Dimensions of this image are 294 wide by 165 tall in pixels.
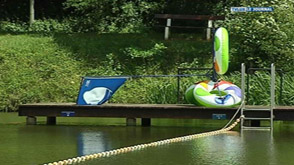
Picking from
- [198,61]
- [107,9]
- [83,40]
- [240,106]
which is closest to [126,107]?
[240,106]

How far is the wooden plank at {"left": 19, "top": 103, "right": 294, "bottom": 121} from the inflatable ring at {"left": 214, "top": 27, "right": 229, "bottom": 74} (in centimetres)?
112

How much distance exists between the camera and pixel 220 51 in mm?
17984

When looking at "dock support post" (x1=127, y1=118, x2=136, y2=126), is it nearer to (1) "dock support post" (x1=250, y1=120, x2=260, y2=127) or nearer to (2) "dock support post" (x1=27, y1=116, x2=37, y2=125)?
(2) "dock support post" (x1=27, y1=116, x2=37, y2=125)

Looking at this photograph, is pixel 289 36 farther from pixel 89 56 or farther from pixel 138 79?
pixel 89 56

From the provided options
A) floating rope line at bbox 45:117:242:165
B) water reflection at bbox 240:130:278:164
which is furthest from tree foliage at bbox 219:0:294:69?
water reflection at bbox 240:130:278:164

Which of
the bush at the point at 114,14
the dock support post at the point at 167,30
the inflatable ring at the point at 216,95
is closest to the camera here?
the inflatable ring at the point at 216,95

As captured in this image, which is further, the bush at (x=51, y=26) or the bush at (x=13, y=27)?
the bush at (x=13, y=27)

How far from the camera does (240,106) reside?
17.2 metres

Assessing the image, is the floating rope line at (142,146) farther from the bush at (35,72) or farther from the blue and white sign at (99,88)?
the bush at (35,72)

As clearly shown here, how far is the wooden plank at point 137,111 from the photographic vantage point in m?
17.4

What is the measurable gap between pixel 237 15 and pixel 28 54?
6882mm

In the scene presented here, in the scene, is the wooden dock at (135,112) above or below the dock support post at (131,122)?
above

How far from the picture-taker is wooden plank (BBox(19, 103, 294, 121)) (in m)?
17.4

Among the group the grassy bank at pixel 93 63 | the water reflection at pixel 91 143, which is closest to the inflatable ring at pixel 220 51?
the grassy bank at pixel 93 63
